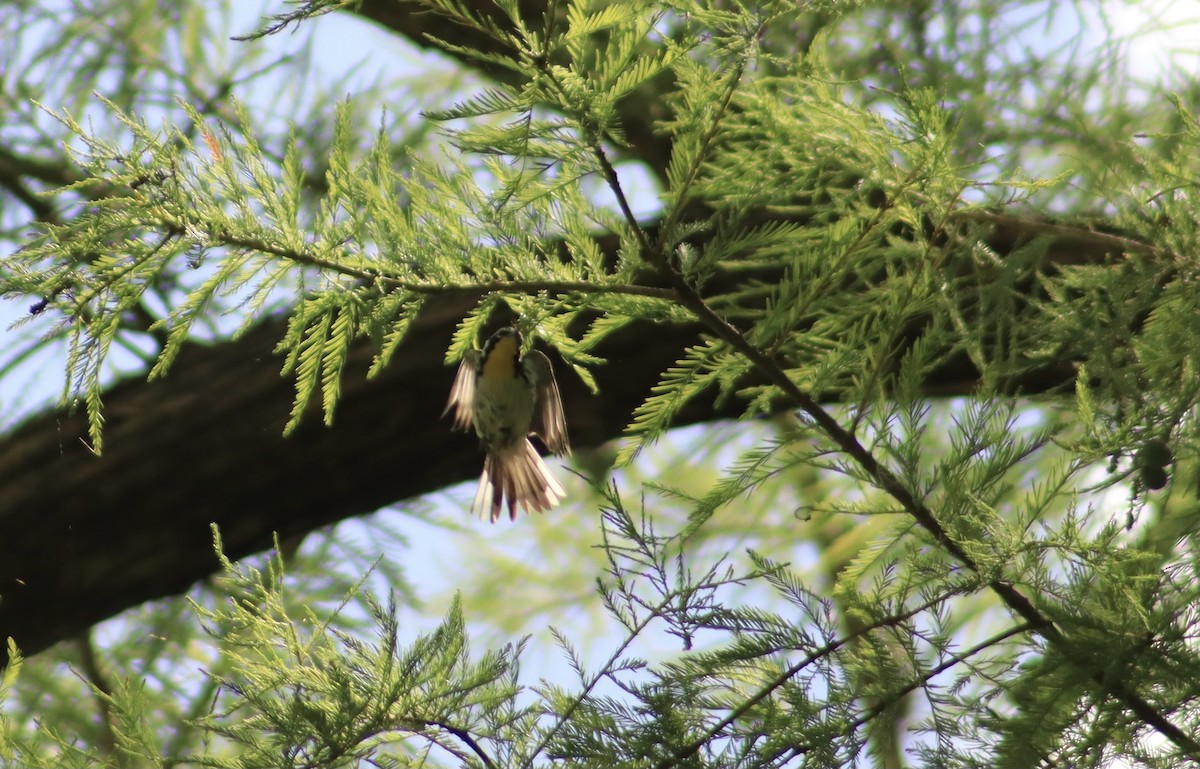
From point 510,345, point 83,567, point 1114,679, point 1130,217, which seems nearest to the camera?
point 1114,679

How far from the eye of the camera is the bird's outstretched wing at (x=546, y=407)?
9.34 ft

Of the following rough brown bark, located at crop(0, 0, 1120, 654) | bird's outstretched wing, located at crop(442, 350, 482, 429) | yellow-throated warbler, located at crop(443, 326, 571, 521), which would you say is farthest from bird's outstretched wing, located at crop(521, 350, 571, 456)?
rough brown bark, located at crop(0, 0, 1120, 654)

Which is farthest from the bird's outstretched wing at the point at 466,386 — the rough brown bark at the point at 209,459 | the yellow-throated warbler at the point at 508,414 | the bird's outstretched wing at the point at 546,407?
the rough brown bark at the point at 209,459

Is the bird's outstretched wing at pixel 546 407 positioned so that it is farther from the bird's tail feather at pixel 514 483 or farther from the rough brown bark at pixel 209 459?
the rough brown bark at pixel 209 459

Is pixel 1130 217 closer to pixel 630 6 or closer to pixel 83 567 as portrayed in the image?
pixel 630 6

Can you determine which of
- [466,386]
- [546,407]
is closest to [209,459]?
[466,386]

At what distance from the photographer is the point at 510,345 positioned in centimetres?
279

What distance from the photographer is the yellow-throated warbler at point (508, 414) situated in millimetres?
2826

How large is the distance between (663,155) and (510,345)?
4.16 ft

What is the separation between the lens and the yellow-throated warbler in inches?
111

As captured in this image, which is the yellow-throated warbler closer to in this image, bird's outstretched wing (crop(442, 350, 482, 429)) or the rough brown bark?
bird's outstretched wing (crop(442, 350, 482, 429))

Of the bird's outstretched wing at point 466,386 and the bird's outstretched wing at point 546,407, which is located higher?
the bird's outstretched wing at point 546,407

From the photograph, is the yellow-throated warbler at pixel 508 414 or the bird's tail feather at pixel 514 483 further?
the bird's tail feather at pixel 514 483

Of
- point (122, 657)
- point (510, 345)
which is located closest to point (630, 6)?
point (510, 345)
